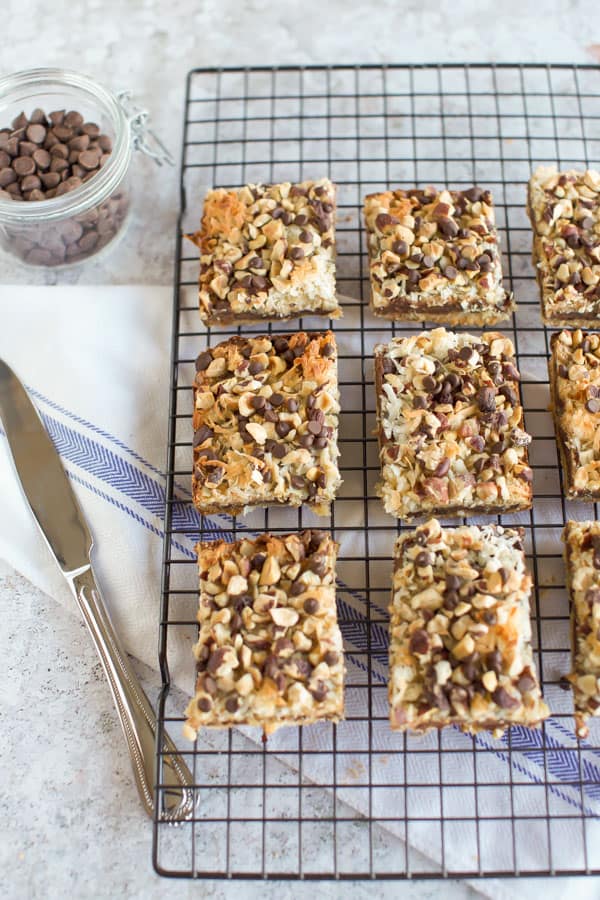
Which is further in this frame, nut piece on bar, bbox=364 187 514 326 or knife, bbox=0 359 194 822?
nut piece on bar, bbox=364 187 514 326

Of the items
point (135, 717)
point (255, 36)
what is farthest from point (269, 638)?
point (255, 36)

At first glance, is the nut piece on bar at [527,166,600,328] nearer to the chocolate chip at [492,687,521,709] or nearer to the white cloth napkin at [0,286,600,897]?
the white cloth napkin at [0,286,600,897]

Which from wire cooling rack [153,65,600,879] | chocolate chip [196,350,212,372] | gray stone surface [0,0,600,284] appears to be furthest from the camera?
gray stone surface [0,0,600,284]

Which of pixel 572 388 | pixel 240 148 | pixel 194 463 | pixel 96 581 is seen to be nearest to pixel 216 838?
pixel 96 581

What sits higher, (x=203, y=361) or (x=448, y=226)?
(x=448, y=226)

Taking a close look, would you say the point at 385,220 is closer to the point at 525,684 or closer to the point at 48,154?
the point at 48,154

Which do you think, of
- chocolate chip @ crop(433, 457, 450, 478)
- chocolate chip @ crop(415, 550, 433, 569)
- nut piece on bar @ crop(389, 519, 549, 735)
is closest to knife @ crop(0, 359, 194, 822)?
nut piece on bar @ crop(389, 519, 549, 735)
